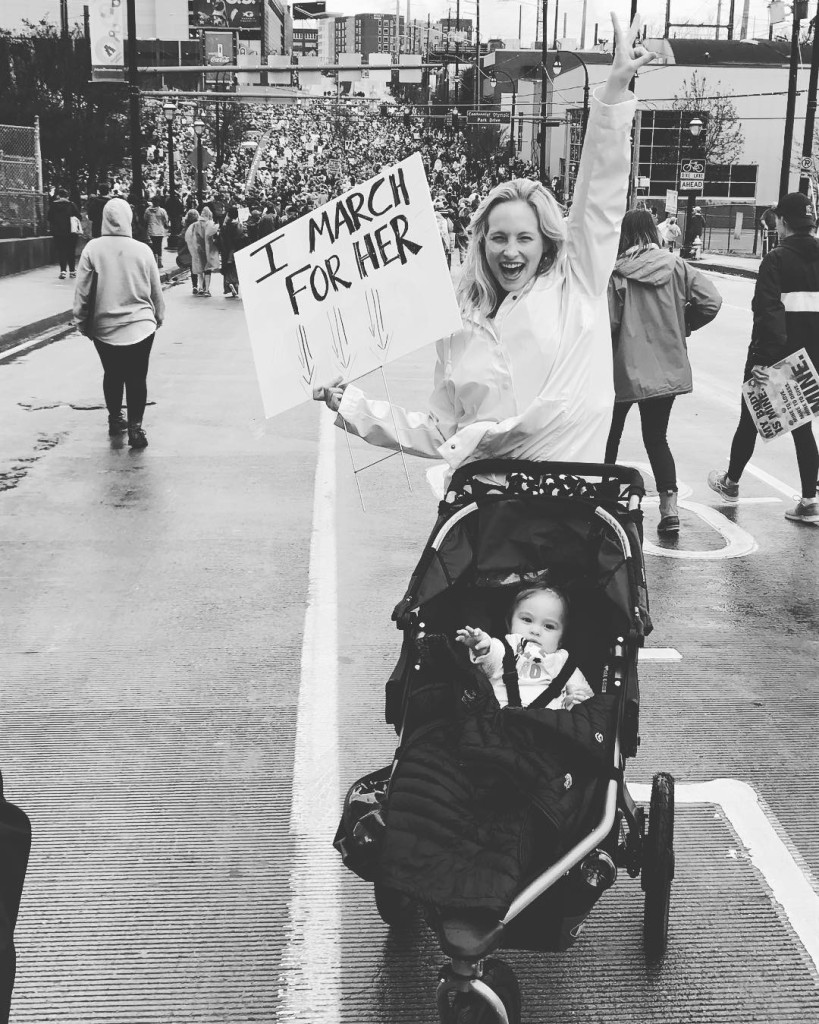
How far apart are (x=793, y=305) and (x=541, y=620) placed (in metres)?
5.06

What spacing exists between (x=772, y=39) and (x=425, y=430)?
92.2 m

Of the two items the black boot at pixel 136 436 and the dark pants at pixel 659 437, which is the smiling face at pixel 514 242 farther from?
the black boot at pixel 136 436

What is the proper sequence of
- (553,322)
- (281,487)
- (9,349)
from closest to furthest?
(553,322), (281,487), (9,349)

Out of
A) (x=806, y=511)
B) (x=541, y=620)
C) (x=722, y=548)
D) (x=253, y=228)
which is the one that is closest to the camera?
(x=541, y=620)

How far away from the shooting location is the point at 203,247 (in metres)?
23.9

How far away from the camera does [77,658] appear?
206 inches

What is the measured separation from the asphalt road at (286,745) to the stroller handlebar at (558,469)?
1168 mm

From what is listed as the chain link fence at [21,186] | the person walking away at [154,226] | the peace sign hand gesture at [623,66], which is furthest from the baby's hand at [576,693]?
the person walking away at [154,226]

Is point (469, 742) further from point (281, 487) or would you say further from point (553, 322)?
point (281, 487)

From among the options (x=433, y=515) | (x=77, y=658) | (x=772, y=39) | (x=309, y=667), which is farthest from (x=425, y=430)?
(x=772, y=39)

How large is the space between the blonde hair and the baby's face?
2.77 feet

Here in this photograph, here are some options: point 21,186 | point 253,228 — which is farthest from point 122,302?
point 21,186

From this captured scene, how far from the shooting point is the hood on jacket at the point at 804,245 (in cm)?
745

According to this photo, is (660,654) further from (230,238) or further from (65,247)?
(65,247)
